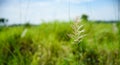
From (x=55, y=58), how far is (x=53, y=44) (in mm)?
321

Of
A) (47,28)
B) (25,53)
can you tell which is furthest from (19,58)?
(47,28)

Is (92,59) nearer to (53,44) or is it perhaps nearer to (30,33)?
(53,44)

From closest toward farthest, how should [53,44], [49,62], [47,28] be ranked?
[49,62] → [53,44] → [47,28]

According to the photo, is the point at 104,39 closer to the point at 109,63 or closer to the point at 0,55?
the point at 109,63

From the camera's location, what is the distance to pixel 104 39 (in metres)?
5.12

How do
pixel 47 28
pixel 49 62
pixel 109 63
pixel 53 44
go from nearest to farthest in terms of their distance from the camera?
pixel 109 63 → pixel 49 62 → pixel 53 44 → pixel 47 28

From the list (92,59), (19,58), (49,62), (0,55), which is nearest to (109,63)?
(92,59)

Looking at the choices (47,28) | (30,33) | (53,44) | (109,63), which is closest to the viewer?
(109,63)

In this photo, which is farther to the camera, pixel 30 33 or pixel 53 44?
pixel 30 33

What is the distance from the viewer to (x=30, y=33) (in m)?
4.89

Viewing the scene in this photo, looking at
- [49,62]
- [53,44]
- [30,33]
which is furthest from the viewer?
[30,33]

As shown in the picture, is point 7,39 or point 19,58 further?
point 7,39

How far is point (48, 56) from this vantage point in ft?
13.3

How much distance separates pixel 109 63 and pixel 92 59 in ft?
0.93
